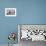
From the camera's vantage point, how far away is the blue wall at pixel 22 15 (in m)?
3.37

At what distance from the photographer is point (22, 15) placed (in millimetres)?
3377

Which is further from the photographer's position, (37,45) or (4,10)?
(4,10)

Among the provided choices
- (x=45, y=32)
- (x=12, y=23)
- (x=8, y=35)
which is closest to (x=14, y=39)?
(x=8, y=35)

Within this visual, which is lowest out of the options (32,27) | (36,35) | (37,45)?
(37,45)

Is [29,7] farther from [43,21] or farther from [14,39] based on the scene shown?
[14,39]

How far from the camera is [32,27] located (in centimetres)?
324

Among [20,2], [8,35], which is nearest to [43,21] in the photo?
[20,2]

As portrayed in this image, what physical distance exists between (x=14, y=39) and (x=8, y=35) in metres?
0.23

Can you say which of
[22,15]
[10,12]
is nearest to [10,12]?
[10,12]

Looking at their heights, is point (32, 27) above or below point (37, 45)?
above

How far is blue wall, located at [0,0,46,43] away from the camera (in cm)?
337

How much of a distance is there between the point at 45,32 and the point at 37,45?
40cm

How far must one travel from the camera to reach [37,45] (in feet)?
10.0

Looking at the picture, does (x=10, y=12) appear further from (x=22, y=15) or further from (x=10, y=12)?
(x=22, y=15)
